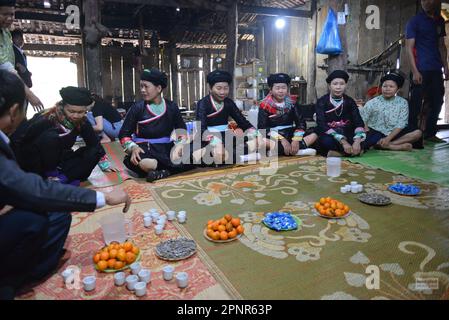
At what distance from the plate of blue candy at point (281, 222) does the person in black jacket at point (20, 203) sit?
49.9 inches

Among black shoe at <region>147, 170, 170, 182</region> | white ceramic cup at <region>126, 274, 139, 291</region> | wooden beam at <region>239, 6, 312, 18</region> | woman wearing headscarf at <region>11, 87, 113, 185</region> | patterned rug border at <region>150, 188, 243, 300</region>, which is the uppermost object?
wooden beam at <region>239, 6, 312, 18</region>

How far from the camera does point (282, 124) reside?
4988 millimetres

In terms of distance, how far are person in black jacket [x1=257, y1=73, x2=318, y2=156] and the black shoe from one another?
166cm

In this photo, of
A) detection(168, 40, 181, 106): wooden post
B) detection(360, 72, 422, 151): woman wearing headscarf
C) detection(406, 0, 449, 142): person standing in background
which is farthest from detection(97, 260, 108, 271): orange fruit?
detection(168, 40, 181, 106): wooden post

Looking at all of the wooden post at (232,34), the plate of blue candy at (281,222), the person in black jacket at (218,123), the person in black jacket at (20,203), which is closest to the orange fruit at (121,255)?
the person in black jacket at (20,203)

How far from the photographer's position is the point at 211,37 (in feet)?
43.6

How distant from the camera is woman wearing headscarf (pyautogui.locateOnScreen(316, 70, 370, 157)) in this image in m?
4.80

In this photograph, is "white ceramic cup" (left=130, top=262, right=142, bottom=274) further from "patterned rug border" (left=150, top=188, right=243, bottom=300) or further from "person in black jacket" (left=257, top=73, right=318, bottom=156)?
"person in black jacket" (left=257, top=73, right=318, bottom=156)

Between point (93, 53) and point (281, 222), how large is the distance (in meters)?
5.95

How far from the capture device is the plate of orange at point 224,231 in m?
2.29

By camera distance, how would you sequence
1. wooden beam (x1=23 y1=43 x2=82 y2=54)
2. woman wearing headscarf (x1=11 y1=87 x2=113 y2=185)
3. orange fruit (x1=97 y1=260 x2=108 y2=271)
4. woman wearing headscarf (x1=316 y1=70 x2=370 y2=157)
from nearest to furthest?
orange fruit (x1=97 y1=260 x2=108 y2=271) → woman wearing headscarf (x1=11 y1=87 x2=113 y2=185) → woman wearing headscarf (x1=316 y1=70 x2=370 y2=157) → wooden beam (x1=23 y1=43 x2=82 y2=54)
